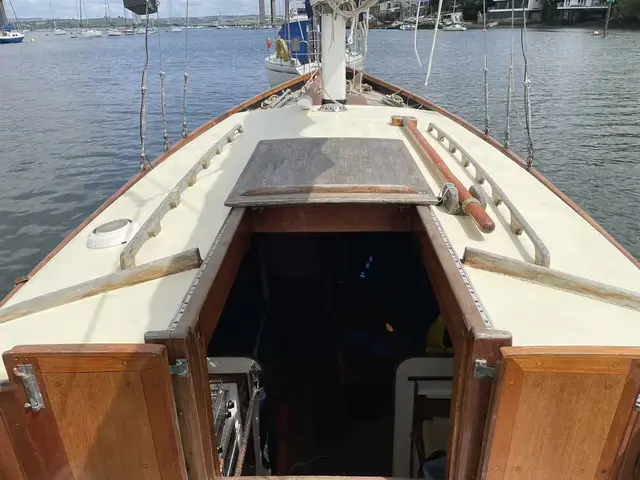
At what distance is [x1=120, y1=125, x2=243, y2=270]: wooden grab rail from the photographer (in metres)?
3.42

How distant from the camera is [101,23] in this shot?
6658 inches

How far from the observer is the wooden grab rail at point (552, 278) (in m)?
2.98

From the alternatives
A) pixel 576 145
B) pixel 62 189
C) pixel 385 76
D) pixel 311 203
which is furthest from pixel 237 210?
pixel 385 76

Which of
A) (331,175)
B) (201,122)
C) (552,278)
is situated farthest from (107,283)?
(201,122)

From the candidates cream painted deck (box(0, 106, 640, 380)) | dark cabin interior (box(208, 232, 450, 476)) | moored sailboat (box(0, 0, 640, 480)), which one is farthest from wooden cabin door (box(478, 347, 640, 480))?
dark cabin interior (box(208, 232, 450, 476))

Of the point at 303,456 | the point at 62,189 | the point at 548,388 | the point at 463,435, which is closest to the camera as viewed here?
the point at 548,388

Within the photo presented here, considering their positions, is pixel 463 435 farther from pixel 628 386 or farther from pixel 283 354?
pixel 283 354

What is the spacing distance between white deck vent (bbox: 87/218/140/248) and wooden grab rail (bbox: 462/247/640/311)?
267 centimetres

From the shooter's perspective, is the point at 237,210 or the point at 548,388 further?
the point at 237,210

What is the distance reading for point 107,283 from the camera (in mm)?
3188

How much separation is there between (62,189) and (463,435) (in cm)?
1369

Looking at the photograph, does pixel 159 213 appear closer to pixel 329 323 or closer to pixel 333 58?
pixel 329 323

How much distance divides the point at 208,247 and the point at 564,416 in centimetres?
254

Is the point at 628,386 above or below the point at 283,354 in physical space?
above
